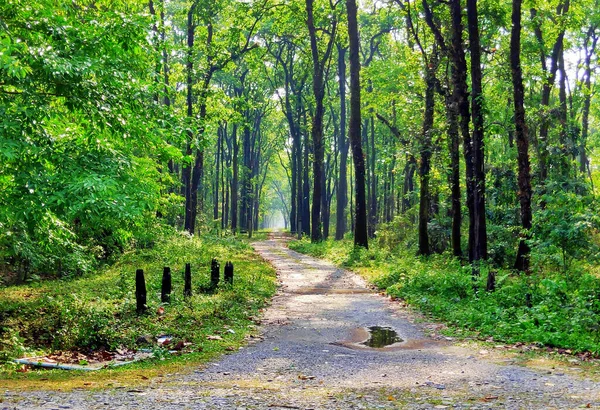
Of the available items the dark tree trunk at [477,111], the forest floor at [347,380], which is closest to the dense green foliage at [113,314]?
the forest floor at [347,380]

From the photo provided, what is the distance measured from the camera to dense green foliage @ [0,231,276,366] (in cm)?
827

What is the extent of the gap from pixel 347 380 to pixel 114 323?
4.70 meters

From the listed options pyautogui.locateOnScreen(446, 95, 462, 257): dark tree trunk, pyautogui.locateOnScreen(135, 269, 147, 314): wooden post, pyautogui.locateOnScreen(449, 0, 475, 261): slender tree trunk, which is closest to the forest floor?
pyautogui.locateOnScreen(135, 269, 147, 314): wooden post

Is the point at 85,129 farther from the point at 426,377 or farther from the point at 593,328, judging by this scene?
the point at 593,328

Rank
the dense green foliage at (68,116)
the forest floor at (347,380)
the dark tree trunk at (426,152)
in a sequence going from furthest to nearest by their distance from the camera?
the dark tree trunk at (426,152), the dense green foliage at (68,116), the forest floor at (347,380)

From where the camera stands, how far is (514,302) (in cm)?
1078

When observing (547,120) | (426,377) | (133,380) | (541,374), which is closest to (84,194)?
(133,380)

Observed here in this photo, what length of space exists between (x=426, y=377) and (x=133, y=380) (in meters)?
3.70

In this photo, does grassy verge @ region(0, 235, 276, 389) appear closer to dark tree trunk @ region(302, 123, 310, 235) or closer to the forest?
the forest

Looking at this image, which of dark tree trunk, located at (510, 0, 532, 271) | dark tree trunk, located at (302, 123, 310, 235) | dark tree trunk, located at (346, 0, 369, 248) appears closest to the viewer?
dark tree trunk, located at (510, 0, 532, 271)

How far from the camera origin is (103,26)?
28.1 feet

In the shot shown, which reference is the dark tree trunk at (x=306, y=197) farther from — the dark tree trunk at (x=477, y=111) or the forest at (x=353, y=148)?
the dark tree trunk at (x=477, y=111)

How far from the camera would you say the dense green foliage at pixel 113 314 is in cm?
827

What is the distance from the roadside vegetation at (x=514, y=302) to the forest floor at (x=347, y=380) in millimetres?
867
